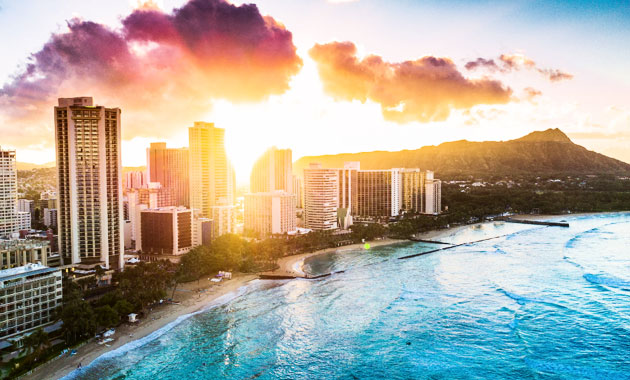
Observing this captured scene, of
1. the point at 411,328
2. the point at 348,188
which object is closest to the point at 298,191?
the point at 348,188

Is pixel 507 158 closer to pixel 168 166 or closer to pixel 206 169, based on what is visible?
pixel 168 166

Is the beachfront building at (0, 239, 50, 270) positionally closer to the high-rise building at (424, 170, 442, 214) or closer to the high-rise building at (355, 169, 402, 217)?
the high-rise building at (355, 169, 402, 217)

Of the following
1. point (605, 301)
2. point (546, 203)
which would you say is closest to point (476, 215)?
point (546, 203)

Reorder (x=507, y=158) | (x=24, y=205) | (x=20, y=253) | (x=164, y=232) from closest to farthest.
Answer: (x=20, y=253) → (x=164, y=232) → (x=24, y=205) → (x=507, y=158)

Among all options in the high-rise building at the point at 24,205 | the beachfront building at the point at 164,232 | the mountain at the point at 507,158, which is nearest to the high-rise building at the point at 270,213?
the beachfront building at the point at 164,232

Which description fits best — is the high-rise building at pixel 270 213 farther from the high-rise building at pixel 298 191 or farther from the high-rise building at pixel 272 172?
the high-rise building at pixel 298 191

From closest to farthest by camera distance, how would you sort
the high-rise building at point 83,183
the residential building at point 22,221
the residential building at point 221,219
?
the high-rise building at point 83,183 < the residential building at point 221,219 < the residential building at point 22,221
